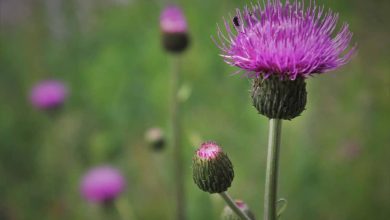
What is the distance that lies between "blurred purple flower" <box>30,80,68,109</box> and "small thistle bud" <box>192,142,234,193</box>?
145 inches

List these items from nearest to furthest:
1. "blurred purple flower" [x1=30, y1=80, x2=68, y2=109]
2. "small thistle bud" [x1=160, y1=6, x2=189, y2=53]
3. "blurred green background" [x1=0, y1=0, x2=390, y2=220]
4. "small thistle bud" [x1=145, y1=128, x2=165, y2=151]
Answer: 1. "small thistle bud" [x1=145, y1=128, x2=165, y2=151]
2. "small thistle bud" [x1=160, y1=6, x2=189, y2=53]
3. "blurred green background" [x1=0, y1=0, x2=390, y2=220]
4. "blurred purple flower" [x1=30, y1=80, x2=68, y2=109]

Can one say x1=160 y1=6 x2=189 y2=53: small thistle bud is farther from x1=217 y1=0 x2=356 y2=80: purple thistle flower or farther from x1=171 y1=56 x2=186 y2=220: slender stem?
x1=217 y1=0 x2=356 y2=80: purple thistle flower

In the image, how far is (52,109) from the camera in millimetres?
4973

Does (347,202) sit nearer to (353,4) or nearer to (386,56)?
(386,56)

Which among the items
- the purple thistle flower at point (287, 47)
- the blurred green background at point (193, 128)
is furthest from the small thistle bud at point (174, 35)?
the purple thistle flower at point (287, 47)

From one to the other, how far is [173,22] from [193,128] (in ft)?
4.47

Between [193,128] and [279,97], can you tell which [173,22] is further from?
[279,97]

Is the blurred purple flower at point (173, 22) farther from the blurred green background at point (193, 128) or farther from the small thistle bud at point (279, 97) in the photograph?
the small thistle bud at point (279, 97)

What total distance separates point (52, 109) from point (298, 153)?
107 inches

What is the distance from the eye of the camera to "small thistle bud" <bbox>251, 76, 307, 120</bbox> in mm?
1536

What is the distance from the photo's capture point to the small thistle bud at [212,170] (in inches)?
60.9

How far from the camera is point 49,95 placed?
5059mm

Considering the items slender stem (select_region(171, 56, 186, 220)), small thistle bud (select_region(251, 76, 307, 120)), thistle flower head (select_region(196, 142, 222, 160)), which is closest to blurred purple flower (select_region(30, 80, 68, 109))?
slender stem (select_region(171, 56, 186, 220))

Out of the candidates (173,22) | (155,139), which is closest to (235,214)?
(155,139)
